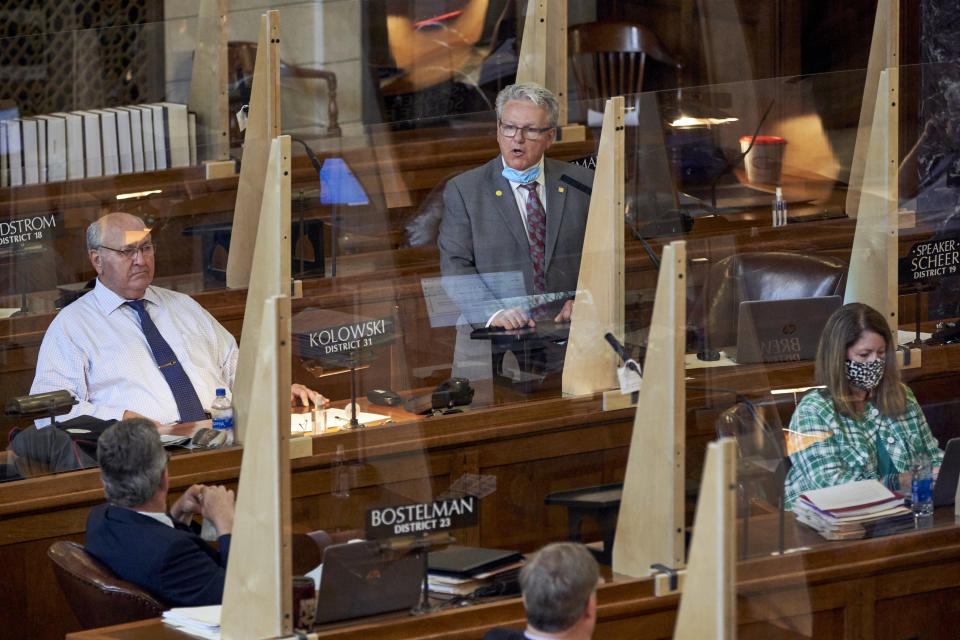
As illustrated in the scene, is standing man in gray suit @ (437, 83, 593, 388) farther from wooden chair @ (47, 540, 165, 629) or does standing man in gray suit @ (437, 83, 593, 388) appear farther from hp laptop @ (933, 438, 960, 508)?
wooden chair @ (47, 540, 165, 629)

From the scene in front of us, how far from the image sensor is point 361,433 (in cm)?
352

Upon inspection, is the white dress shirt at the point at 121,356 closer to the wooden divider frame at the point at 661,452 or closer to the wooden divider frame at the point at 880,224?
the wooden divider frame at the point at 661,452

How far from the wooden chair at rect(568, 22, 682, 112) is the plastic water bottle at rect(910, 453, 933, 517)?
3.88 m

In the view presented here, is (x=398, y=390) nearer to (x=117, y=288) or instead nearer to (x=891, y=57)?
(x=117, y=288)

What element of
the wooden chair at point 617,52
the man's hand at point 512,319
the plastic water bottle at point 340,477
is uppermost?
the wooden chair at point 617,52

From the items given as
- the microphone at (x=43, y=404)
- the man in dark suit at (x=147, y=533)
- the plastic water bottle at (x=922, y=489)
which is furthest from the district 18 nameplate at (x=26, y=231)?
the plastic water bottle at (x=922, y=489)

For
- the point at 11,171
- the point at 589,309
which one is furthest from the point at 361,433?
the point at 11,171

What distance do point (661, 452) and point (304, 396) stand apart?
1113 mm

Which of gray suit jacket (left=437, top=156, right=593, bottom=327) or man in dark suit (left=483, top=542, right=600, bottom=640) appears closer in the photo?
man in dark suit (left=483, top=542, right=600, bottom=640)

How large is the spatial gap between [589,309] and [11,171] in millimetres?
2416

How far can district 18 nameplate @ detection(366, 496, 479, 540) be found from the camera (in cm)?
284

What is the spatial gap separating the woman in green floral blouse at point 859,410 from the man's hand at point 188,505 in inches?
57.8

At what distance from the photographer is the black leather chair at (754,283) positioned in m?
3.89

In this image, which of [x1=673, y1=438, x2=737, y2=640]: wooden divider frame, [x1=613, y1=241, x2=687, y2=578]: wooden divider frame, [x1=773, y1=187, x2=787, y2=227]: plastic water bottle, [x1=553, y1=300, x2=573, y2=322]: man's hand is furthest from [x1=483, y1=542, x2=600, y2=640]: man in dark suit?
[x1=773, y1=187, x2=787, y2=227]: plastic water bottle
